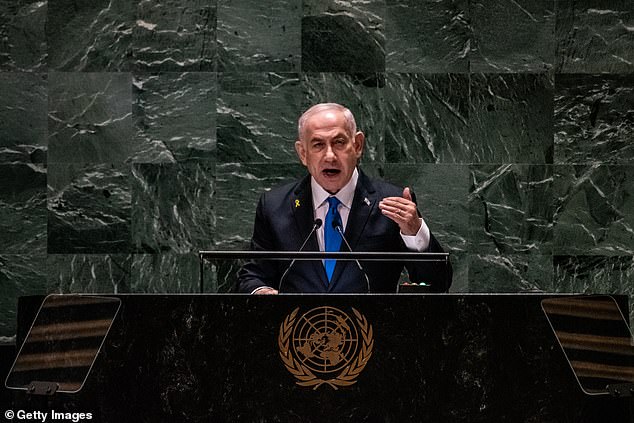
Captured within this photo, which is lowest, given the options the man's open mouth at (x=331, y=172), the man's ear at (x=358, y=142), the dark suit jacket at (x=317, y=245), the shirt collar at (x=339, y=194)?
the dark suit jacket at (x=317, y=245)

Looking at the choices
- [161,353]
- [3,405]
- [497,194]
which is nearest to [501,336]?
[161,353]

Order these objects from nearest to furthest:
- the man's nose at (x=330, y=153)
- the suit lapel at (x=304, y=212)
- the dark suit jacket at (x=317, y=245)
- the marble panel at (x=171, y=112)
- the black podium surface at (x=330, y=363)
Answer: the black podium surface at (x=330, y=363)
the dark suit jacket at (x=317, y=245)
the suit lapel at (x=304, y=212)
the man's nose at (x=330, y=153)
the marble panel at (x=171, y=112)

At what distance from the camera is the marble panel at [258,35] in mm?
5328

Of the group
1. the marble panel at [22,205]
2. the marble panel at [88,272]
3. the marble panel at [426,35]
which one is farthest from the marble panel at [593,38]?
the marble panel at [22,205]

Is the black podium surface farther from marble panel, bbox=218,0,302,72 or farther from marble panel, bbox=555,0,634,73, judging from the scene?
marble panel, bbox=555,0,634,73

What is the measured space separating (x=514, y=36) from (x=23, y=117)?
2.91 m

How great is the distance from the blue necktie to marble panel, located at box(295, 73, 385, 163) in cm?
154

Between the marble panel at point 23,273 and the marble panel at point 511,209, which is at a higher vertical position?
the marble panel at point 511,209

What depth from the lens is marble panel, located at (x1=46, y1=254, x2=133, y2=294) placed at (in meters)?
5.32

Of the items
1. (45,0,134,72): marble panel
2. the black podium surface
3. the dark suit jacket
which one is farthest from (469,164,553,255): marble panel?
the black podium surface

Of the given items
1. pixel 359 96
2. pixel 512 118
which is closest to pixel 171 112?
pixel 359 96

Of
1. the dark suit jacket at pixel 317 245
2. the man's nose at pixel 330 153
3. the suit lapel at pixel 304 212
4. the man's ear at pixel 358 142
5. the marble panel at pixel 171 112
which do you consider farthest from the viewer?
the marble panel at pixel 171 112

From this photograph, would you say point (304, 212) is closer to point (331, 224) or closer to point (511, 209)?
point (331, 224)

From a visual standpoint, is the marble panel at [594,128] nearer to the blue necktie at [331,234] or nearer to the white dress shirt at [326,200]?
the white dress shirt at [326,200]
